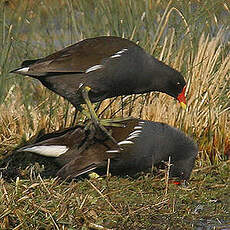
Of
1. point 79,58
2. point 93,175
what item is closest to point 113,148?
point 93,175

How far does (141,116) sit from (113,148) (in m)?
0.81

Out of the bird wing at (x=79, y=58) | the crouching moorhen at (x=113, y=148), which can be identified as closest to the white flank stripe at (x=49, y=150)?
the crouching moorhen at (x=113, y=148)

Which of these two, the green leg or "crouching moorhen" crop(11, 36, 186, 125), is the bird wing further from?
the green leg

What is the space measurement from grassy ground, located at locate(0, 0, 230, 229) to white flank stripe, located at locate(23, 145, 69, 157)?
17cm

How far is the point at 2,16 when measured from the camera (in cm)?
559

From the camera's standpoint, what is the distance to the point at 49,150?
474 cm

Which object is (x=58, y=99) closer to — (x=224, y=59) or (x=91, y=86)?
(x=91, y=86)

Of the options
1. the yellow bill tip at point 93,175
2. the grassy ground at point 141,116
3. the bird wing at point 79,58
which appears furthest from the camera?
the yellow bill tip at point 93,175

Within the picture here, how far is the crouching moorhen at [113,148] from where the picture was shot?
4.72 metres

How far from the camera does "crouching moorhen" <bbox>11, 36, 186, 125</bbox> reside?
4.72m

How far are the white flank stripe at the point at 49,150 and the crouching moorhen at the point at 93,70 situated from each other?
0.31m

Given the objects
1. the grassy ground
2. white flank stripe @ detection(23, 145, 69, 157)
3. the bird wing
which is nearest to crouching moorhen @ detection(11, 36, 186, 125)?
the bird wing

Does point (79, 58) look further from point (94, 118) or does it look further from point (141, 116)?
point (141, 116)

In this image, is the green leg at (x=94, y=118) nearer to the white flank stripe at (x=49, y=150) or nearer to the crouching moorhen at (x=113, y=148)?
the crouching moorhen at (x=113, y=148)
